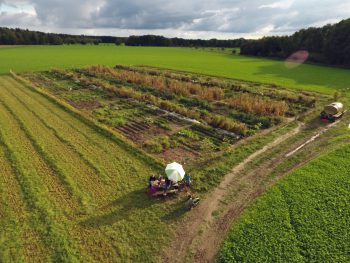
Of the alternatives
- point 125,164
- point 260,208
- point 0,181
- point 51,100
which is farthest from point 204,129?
point 51,100

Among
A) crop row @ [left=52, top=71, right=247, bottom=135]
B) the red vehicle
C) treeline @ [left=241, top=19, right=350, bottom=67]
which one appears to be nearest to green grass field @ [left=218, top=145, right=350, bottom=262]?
crop row @ [left=52, top=71, right=247, bottom=135]

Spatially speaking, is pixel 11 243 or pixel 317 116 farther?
pixel 317 116

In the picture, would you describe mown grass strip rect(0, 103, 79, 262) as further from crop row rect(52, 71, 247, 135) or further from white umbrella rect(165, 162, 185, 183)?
crop row rect(52, 71, 247, 135)

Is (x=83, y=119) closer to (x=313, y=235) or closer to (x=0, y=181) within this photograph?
(x=0, y=181)

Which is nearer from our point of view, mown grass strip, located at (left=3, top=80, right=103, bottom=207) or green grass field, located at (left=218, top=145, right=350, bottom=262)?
green grass field, located at (left=218, top=145, right=350, bottom=262)

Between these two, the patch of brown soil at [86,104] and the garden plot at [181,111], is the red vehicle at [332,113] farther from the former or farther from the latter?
the patch of brown soil at [86,104]

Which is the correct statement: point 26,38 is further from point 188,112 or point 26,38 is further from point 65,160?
point 65,160
